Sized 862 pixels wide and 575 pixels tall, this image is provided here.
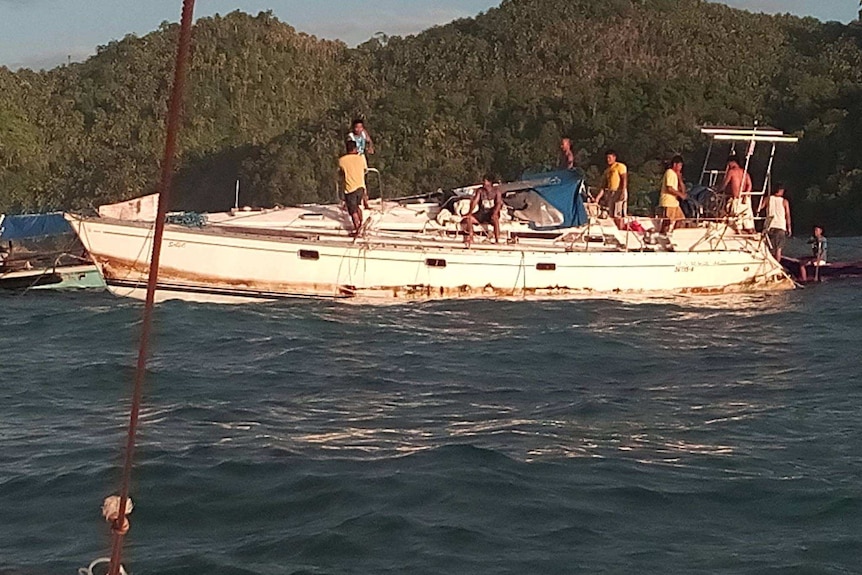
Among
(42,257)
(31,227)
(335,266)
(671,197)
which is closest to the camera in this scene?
(335,266)

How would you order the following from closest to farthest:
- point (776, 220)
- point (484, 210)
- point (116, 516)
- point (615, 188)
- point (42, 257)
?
point (116, 516), point (484, 210), point (615, 188), point (776, 220), point (42, 257)

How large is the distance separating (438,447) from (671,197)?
12899 millimetres

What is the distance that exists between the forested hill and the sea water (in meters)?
34.4

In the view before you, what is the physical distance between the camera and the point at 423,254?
67.5ft

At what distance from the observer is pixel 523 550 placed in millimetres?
7926

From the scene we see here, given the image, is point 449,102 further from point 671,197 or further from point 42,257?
point 671,197

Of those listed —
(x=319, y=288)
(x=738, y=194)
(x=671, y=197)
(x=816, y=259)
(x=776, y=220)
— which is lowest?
(x=319, y=288)

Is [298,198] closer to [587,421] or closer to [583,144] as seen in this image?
[583,144]

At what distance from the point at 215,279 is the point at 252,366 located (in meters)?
5.67

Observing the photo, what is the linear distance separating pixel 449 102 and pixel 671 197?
44.3m

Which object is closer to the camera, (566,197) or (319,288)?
(319,288)

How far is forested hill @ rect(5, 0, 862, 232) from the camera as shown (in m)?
55.2

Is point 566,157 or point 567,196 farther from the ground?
point 566,157

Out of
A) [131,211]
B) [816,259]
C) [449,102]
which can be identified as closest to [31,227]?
[131,211]
